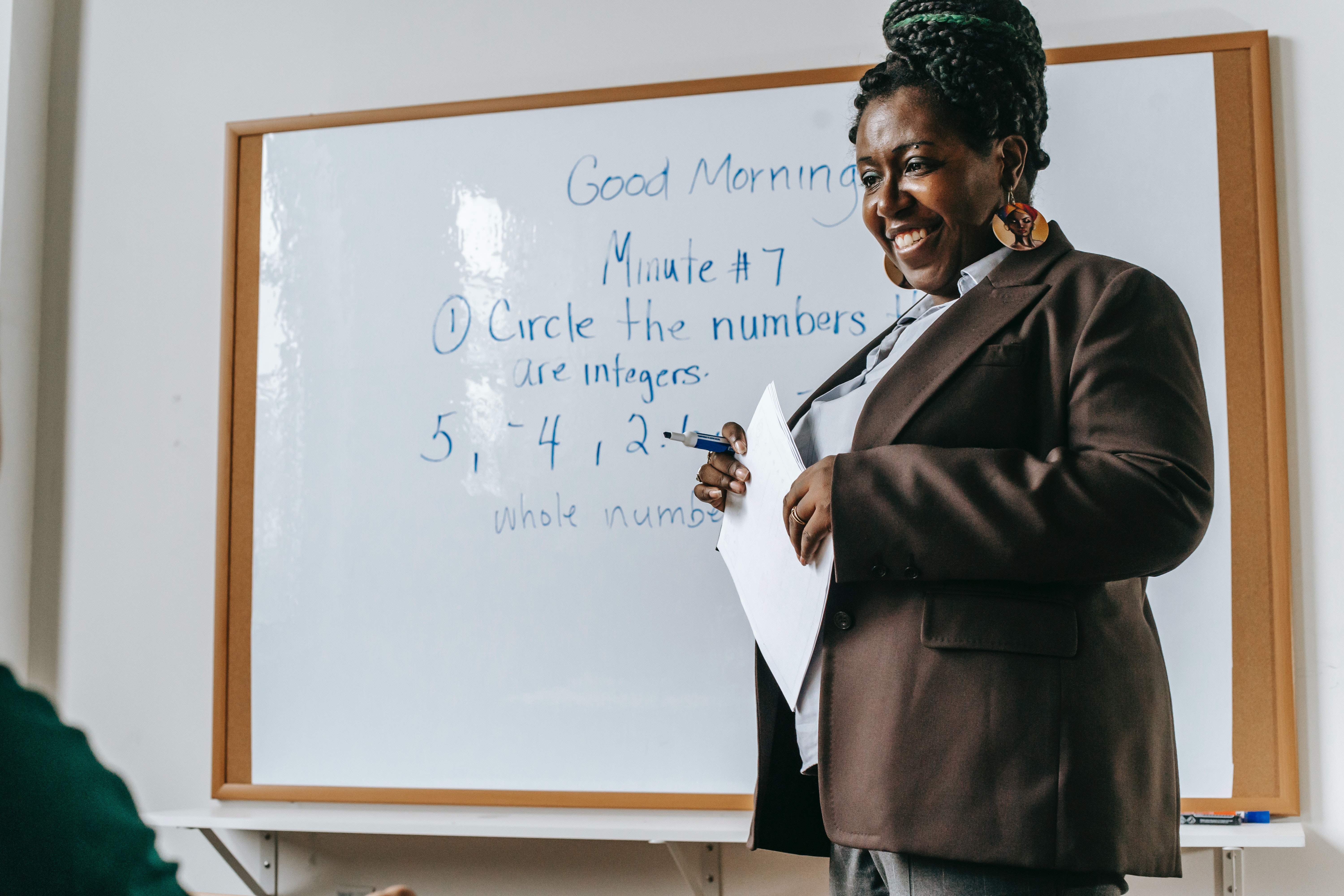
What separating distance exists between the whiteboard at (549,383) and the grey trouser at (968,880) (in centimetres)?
78

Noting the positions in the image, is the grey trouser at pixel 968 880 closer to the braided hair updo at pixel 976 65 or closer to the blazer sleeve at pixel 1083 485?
the blazer sleeve at pixel 1083 485

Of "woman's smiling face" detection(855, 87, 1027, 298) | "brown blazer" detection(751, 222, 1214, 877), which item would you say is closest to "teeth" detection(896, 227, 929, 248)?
"woman's smiling face" detection(855, 87, 1027, 298)

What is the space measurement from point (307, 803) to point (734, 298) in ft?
3.59

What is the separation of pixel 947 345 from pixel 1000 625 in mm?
235

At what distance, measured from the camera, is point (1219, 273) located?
1.47m

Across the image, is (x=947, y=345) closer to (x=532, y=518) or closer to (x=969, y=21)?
(x=969, y=21)

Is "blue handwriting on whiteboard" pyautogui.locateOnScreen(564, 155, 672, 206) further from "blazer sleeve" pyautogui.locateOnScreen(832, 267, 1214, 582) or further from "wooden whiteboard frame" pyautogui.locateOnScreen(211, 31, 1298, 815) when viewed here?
"blazer sleeve" pyautogui.locateOnScreen(832, 267, 1214, 582)

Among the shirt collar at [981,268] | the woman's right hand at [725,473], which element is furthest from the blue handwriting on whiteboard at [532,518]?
the shirt collar at [981,268]

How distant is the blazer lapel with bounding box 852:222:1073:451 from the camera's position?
0.83 m

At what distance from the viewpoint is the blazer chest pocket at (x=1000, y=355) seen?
814mm

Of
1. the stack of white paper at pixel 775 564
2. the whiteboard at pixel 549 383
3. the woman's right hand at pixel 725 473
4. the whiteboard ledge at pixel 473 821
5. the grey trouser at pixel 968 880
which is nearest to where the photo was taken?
the grey trouser at pixel 968 880

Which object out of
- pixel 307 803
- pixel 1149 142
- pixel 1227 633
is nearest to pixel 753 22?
pixel 1149 142

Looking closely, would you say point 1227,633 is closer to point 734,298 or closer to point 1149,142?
point 1149,142

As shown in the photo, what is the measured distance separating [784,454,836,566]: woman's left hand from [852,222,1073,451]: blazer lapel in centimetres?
5
